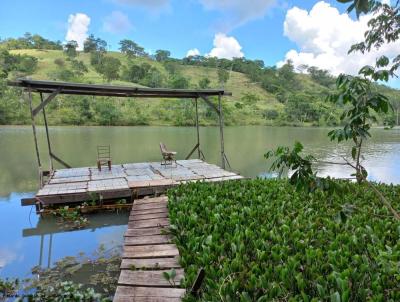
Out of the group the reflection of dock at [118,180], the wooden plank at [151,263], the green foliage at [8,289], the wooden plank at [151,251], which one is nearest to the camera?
the wooden plank at [151,263]

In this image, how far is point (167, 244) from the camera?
3.85 metres

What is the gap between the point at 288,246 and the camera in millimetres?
3203

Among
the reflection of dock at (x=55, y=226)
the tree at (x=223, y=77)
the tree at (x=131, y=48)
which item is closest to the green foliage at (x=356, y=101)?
the reflection of dock at (x=55, y=226)

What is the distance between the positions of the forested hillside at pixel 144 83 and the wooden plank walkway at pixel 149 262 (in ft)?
7.37

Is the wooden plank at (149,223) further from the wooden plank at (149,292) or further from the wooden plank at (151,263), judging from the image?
the wooden plank at (149,292)

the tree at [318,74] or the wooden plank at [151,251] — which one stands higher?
the tree at [318,74]

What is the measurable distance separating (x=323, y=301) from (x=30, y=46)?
324 feet

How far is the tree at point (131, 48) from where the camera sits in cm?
8681

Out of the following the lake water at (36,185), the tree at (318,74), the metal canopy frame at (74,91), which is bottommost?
the lake water at (36,185)

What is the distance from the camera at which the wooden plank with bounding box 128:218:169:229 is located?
4.55 meters

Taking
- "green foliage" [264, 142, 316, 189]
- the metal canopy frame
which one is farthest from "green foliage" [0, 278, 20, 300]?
the metal canopy frame

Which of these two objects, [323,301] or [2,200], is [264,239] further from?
[2,200]

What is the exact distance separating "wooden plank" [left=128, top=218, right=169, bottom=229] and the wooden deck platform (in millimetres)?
2484

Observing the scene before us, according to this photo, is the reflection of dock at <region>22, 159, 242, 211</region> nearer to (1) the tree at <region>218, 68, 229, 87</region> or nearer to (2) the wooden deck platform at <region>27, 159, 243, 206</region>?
(2) the wooden deck platform at <region>27, 159, 243, 206</region>
